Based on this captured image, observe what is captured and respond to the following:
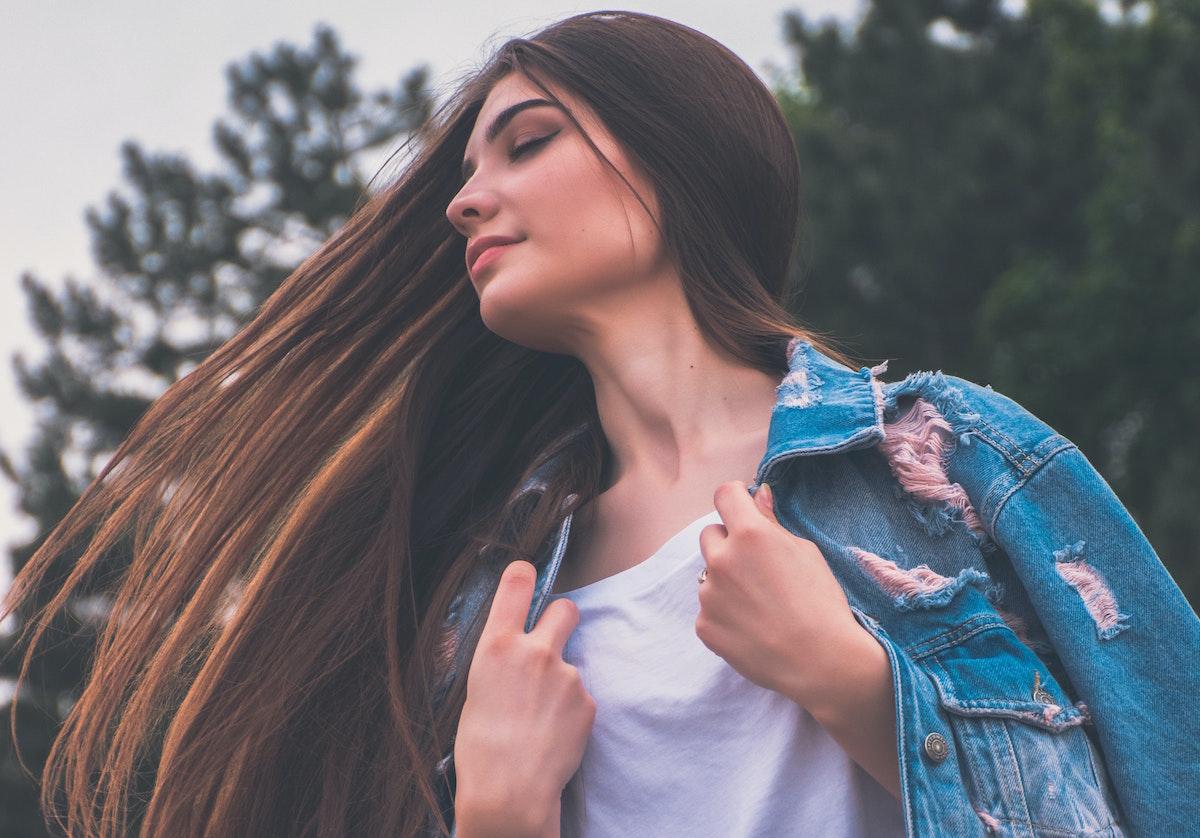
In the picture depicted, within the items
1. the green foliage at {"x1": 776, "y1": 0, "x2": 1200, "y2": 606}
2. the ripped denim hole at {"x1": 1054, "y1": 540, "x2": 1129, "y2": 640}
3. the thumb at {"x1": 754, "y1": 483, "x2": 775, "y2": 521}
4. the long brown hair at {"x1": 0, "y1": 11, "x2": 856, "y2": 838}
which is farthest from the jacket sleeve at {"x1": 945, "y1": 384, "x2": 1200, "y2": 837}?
the green foliage at {"x1": 776, "y1": 0, "x2": 1200, "y2": 606}

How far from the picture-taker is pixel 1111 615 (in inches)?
79.8

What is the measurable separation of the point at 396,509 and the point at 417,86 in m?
16.9

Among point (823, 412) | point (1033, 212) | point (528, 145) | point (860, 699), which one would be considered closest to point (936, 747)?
point (860, 699)

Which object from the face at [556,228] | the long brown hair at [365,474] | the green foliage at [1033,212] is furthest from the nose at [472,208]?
the green foliage at [1033,212]

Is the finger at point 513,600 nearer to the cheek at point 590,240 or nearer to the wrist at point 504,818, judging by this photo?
the wrist at point 504,818

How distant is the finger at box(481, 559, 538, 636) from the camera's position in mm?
2379

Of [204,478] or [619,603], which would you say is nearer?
[619,603]

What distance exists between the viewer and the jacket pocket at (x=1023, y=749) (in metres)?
1.95

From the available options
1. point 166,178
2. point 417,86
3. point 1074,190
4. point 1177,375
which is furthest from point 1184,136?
point 166,178

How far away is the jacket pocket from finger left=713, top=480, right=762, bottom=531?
0.36m

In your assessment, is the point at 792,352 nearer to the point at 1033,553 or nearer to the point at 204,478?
the point at 1033,553

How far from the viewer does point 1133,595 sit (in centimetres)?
203

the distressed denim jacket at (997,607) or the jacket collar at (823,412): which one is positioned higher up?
the jacket collar at (823,412)

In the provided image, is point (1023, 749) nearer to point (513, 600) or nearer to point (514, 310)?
point (513, 600)
